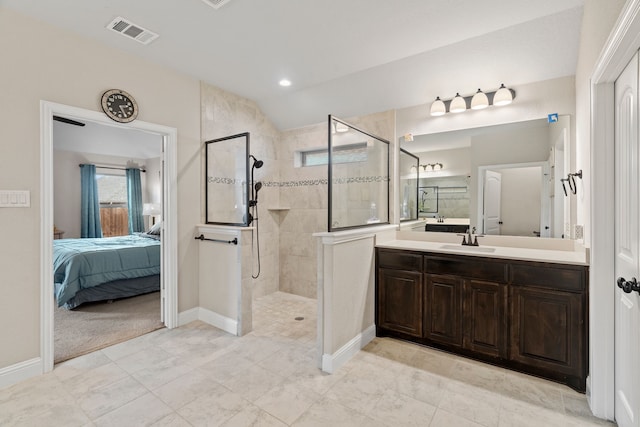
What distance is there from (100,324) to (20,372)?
1054 millimetres

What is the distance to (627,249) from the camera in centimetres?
155

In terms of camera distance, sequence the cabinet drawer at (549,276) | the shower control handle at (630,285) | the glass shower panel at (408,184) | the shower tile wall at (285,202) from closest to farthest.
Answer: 1. the shower control handle at (630,285)
2. the cabinet drawer at (549,276)
3. the glass shower panel at (408,184)
4. the shower tile wall at (285,202)

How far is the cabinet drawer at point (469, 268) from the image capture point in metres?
2.34

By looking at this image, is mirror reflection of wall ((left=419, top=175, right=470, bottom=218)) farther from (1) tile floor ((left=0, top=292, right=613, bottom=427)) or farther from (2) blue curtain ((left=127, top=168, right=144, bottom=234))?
(2) blue curtain ((left=127, top=168, right=144, bottom=234))

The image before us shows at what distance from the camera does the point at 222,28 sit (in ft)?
7.86

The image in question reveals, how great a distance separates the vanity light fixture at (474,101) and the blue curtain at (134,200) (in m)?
6.76

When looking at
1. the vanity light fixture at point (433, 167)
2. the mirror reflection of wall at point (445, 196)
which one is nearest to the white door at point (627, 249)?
the mirror reflection of wall at point (445, 196)

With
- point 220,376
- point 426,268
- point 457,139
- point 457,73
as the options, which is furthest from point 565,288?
point 220,376

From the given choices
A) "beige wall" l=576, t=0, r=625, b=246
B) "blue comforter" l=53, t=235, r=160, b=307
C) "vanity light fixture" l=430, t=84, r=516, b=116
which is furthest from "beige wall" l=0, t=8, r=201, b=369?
"beige wall" l=576, t=0, r=625, b=246

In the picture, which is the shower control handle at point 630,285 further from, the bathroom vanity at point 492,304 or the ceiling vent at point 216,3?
the ceiling vent at point 216,3

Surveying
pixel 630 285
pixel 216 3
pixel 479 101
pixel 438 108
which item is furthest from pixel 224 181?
pixel 630 285

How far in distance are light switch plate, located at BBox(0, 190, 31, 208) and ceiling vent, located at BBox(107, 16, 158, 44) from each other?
144cm

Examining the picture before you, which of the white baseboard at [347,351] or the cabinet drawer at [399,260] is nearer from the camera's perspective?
the white baseboard at [347,351]

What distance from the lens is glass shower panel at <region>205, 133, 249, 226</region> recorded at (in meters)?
3.40
